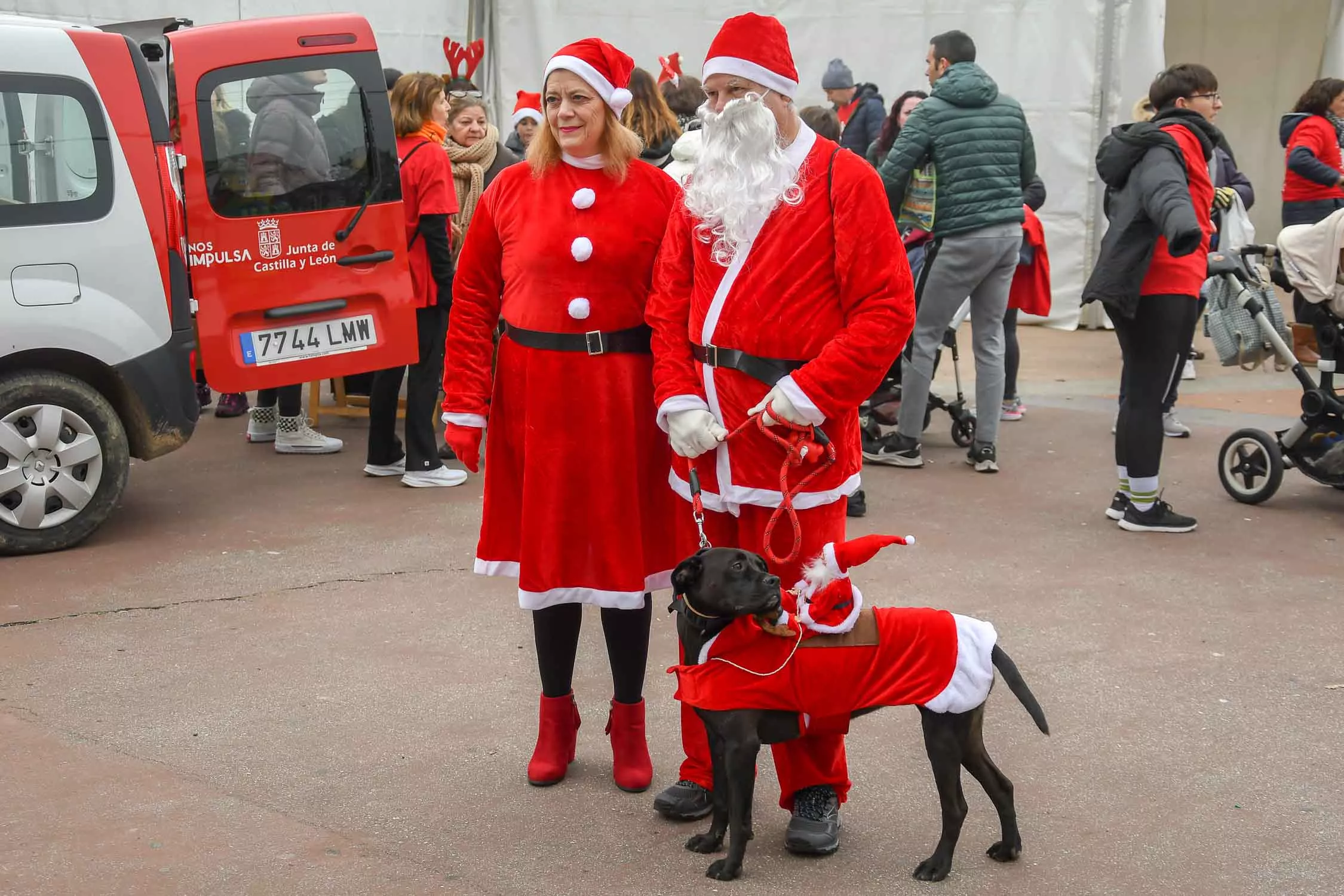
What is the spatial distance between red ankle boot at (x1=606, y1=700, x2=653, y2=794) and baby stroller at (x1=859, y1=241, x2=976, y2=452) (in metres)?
4.29

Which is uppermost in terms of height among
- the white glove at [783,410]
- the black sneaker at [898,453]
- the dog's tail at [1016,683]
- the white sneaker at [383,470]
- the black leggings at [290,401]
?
the white glove at [783,410]

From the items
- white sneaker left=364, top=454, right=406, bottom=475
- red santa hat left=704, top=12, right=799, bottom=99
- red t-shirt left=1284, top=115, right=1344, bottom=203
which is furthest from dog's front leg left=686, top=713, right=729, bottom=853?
red t-shirt left=1284, top=115, right=1344, bottom=203

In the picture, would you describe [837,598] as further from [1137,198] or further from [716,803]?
[1137,198]

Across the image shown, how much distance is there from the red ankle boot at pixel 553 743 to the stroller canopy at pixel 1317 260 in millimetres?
4623

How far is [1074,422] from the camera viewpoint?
9.17 metres

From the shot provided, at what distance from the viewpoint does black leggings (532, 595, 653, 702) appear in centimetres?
395

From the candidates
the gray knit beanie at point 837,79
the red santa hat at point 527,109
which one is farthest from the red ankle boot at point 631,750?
the gray knit beanie at point 837,79

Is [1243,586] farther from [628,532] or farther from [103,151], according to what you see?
[103,151]

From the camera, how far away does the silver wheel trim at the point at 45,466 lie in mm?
6156

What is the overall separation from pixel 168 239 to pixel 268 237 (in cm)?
58

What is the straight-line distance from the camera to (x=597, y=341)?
3.72 metres

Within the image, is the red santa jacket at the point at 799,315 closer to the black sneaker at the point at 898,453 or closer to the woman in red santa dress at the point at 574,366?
the woman in red santa dress at the point at 574,366

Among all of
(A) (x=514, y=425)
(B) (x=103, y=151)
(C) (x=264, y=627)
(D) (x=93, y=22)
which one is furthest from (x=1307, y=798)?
(D) (x=93, y=22)

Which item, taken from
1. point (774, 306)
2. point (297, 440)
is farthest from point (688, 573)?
point (297, 440)
